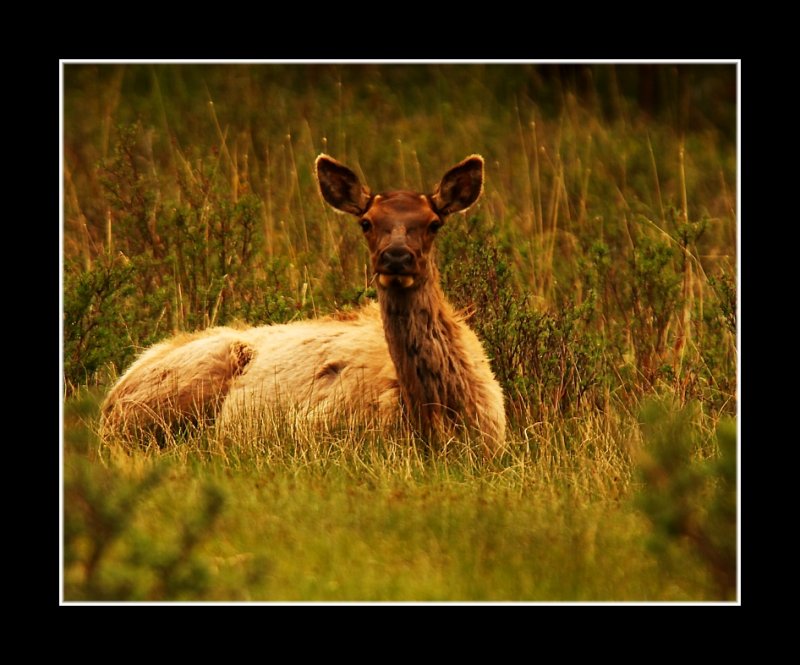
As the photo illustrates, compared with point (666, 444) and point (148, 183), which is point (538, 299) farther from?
point (666, 444)

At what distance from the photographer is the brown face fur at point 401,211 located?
8.42 m

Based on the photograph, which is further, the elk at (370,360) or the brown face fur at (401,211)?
the elk at (370,360)

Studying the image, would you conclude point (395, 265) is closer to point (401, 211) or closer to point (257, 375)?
point (401, 211)

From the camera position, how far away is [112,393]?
397 inches

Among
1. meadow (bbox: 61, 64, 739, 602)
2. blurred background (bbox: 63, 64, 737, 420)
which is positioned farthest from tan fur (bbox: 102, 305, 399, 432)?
blurred background (bbox: 63, 64, 737, 420)

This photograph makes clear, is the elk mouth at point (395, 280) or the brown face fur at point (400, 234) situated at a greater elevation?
the brown face fur at point (400, 234)

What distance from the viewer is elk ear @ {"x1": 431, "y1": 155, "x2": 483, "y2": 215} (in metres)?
8.91

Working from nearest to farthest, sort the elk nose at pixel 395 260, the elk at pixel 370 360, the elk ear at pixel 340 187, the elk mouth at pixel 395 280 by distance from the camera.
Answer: the elk nose at pixel 395 260 → the elk mouth at pixel 395 280 → the elk at pixel 370 360 → the elk ear at pixel 340 187

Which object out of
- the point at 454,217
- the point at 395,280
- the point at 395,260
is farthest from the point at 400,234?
the point at 454,217

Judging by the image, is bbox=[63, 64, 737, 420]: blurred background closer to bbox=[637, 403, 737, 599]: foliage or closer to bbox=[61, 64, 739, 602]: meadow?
bbox=[61, 64, 739, 602]: meadow

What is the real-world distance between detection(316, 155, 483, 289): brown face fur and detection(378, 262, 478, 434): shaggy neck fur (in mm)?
130

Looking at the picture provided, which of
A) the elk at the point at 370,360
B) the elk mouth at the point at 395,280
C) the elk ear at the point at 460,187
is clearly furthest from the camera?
the elk ear at the point at 460,187

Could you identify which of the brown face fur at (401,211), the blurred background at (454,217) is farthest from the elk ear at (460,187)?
the blurred background at (454,217)

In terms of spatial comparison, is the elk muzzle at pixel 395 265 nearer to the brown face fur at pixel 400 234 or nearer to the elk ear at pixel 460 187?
the brown face fur at pixel 400 234
